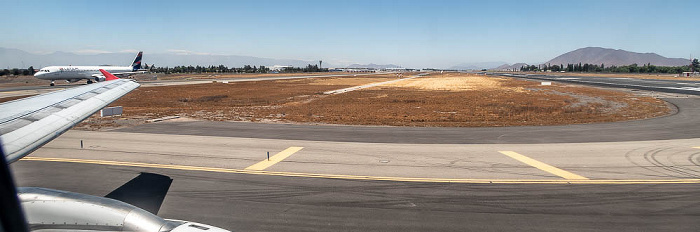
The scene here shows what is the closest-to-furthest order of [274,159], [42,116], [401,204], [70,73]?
[42,116] → [401,204] → [274,159] → [70,73]

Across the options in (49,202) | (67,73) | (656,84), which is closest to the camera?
(49,202)

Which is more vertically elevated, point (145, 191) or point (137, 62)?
point (137, 62)

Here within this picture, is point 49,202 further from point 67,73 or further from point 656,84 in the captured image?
point 656,84

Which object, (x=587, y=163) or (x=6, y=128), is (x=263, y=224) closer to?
(x=6, y=128)

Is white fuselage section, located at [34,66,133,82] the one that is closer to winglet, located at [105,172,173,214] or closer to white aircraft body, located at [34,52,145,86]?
white aircraft body, located at [34,52,145,86]

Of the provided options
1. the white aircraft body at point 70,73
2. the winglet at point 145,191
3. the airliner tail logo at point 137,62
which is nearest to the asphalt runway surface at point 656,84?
the winglet at point 145,191

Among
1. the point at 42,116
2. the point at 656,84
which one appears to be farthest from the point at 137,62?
the point at 656,84

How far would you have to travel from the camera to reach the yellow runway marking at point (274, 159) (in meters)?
13.5

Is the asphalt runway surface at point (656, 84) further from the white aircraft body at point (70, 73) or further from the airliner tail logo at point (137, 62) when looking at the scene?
the airliner tail logo at point (137, 62)

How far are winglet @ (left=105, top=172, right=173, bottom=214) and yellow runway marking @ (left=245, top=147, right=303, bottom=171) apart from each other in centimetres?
292

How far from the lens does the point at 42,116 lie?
25.5 feet

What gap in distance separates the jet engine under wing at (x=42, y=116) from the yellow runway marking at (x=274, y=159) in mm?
5084

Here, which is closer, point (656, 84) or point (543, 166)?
point (543, 166)

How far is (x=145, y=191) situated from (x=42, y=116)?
12.3ft
